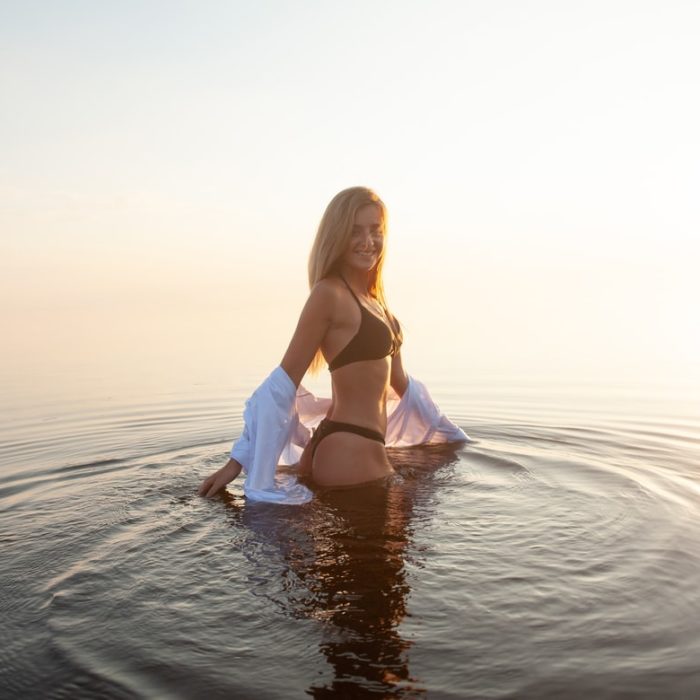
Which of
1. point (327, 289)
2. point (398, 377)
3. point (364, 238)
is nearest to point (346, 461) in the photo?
point (327, 289)

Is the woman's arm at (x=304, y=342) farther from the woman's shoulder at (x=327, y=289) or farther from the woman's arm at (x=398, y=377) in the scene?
the woman's arm at (x=398, y=377)

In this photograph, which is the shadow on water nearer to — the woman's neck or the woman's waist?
the woman's waist

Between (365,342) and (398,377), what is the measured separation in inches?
65.3

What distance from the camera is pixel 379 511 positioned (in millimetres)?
5102

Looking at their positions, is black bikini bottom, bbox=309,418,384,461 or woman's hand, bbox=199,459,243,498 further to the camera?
black bikini bottom, bbox=309,418,384,461

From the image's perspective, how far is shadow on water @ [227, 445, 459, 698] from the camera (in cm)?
288

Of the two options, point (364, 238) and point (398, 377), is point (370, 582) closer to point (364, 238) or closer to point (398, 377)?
point (364, 238)

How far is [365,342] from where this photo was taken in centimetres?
595

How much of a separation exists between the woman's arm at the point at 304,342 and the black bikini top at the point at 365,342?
261mm

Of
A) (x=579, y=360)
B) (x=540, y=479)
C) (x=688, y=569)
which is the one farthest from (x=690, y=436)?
(x=579, y=360)

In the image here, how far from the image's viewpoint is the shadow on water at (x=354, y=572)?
2.88 m

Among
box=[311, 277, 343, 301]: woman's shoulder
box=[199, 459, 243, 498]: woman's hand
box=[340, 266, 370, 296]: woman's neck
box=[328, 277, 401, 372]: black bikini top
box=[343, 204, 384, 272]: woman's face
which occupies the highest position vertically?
box=[343, 204, 384, 272]: woman's face

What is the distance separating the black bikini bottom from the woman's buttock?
0.03 metres

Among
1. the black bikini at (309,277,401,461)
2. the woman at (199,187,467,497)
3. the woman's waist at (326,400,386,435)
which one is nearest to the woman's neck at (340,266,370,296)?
the woman at (199,187,467,497)
